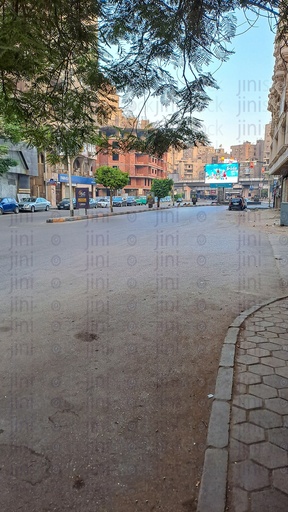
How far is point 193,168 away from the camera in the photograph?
133 m

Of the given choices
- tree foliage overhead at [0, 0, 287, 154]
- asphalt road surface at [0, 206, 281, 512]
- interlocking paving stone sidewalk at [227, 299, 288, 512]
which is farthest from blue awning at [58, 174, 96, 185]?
interlocking paving stone sidewalk at [227, 299, 288, 512]

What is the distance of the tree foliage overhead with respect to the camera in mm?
3688

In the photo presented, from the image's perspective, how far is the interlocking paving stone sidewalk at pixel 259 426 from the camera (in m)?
1.92

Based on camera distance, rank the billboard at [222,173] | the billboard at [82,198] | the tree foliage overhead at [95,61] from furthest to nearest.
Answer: the billboard at [222,173], the billboard at [82,198], the tree foliage overhead at [95,61]

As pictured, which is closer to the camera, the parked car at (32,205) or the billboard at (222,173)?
the parked car at (32,205)

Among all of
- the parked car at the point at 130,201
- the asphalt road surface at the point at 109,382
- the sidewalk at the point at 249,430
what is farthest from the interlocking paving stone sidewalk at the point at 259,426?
the parked car at the point at 130,201

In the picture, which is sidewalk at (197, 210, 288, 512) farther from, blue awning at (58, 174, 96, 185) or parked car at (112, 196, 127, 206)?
parked car at (112, 196, 127, 206)

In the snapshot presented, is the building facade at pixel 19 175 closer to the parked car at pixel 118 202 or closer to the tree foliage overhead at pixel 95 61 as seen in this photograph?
the parked car at pixel 118 202

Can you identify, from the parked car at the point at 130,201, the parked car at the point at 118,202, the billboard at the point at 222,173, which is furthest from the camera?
the parked car at the point at 130,201

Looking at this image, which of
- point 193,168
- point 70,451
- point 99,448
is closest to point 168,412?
point 99,448

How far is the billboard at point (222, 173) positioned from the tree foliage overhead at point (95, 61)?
54.1 meters

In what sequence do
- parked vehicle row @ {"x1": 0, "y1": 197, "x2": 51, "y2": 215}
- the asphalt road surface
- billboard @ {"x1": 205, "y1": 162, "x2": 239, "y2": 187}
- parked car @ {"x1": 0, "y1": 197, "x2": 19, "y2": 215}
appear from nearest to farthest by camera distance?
the asphalt road surface < parked car @ {"x1": 0, "y1": 197, "x2": 19, "y2": 215} < parked vehicle row @ {"x1": 0, "y1": 197, "x2": 51, "y2": 215} < billboard @ {"x1": 205, "y1": 162, "x2": 239, "y2": 187}

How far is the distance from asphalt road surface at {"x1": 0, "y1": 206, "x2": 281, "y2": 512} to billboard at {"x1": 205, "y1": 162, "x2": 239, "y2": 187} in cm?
5139

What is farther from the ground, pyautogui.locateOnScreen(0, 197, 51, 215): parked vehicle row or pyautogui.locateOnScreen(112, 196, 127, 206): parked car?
pyautogui.locateOnScreen(112, 196, 127, 206): parked car
